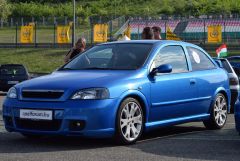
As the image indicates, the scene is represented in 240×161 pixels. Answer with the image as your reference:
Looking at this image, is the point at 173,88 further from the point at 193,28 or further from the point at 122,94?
the point at 193,28

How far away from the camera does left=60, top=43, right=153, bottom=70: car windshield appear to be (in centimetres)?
1004

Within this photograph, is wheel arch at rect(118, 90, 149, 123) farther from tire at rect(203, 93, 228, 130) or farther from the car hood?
tire at rect(203, 93, 228, 130)

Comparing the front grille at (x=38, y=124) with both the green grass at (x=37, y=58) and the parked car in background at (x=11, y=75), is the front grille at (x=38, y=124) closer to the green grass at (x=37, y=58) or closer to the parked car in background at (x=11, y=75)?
the parked car in background at (x=11, y=75)

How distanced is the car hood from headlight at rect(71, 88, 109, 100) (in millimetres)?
74

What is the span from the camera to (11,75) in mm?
27547

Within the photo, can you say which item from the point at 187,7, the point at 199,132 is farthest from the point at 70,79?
the point at 187,7

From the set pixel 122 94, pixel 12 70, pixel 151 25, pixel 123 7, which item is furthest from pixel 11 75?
pixel 123 7

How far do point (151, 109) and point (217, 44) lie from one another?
42545mm

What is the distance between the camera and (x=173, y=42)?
35.5ft

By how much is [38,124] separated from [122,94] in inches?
48.7

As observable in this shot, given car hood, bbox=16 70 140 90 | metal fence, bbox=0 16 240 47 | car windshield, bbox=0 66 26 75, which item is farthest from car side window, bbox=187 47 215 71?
metal fence, bbox=0 16 240 47

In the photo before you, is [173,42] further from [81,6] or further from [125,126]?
[81,6]

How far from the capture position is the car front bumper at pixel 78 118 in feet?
29.2

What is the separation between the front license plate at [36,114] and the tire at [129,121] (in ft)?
3.14
